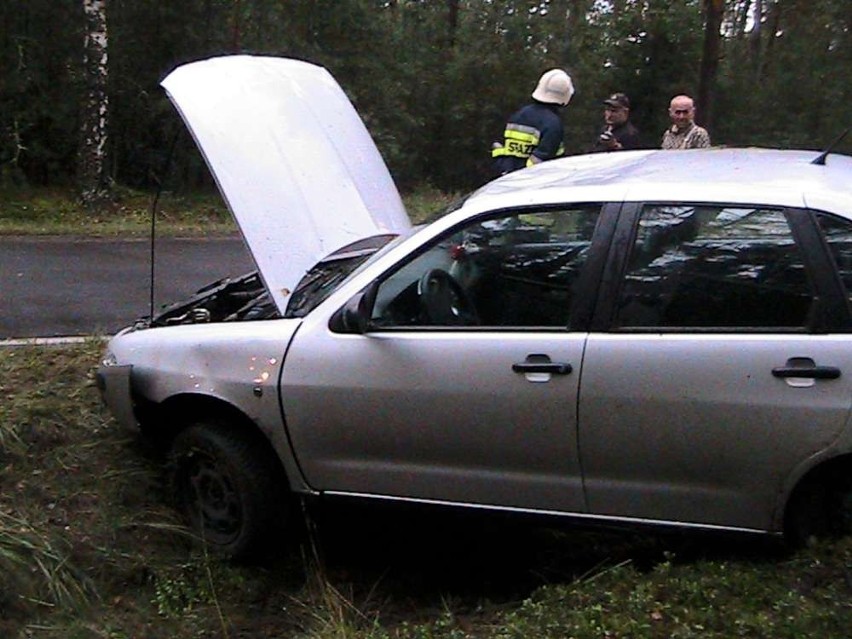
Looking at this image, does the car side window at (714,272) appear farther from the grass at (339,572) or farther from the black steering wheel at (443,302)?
the grass at (339,572)

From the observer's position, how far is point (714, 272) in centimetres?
403

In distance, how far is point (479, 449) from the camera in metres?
4.30

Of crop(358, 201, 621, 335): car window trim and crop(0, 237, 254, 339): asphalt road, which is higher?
crop(358, 201, 621, 335): car window trim

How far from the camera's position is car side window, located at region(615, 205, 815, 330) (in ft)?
12.9

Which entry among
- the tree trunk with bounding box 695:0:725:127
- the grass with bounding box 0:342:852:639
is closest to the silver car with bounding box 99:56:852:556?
the grass with bounding box 0:342:852:639

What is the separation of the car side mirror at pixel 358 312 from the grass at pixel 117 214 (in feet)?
32.2

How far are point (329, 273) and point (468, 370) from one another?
1046mm

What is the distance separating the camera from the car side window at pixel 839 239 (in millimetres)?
3857

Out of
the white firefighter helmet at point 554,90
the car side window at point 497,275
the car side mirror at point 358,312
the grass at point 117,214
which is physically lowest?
the grass at point 117,214

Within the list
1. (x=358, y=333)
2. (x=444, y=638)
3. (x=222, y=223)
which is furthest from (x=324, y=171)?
(x=222, y=223)

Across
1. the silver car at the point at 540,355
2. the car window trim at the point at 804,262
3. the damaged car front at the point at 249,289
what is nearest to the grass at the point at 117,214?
the damaged car front at the point at 249,289

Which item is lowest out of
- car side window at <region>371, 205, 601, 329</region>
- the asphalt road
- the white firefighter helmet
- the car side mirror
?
the asphalt road

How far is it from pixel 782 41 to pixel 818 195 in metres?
22.5

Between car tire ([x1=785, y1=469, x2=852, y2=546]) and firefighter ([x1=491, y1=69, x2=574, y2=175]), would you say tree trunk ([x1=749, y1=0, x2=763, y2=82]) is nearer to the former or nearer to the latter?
firefighter ([x1=491, y1=69, x2=574, y2=175])
